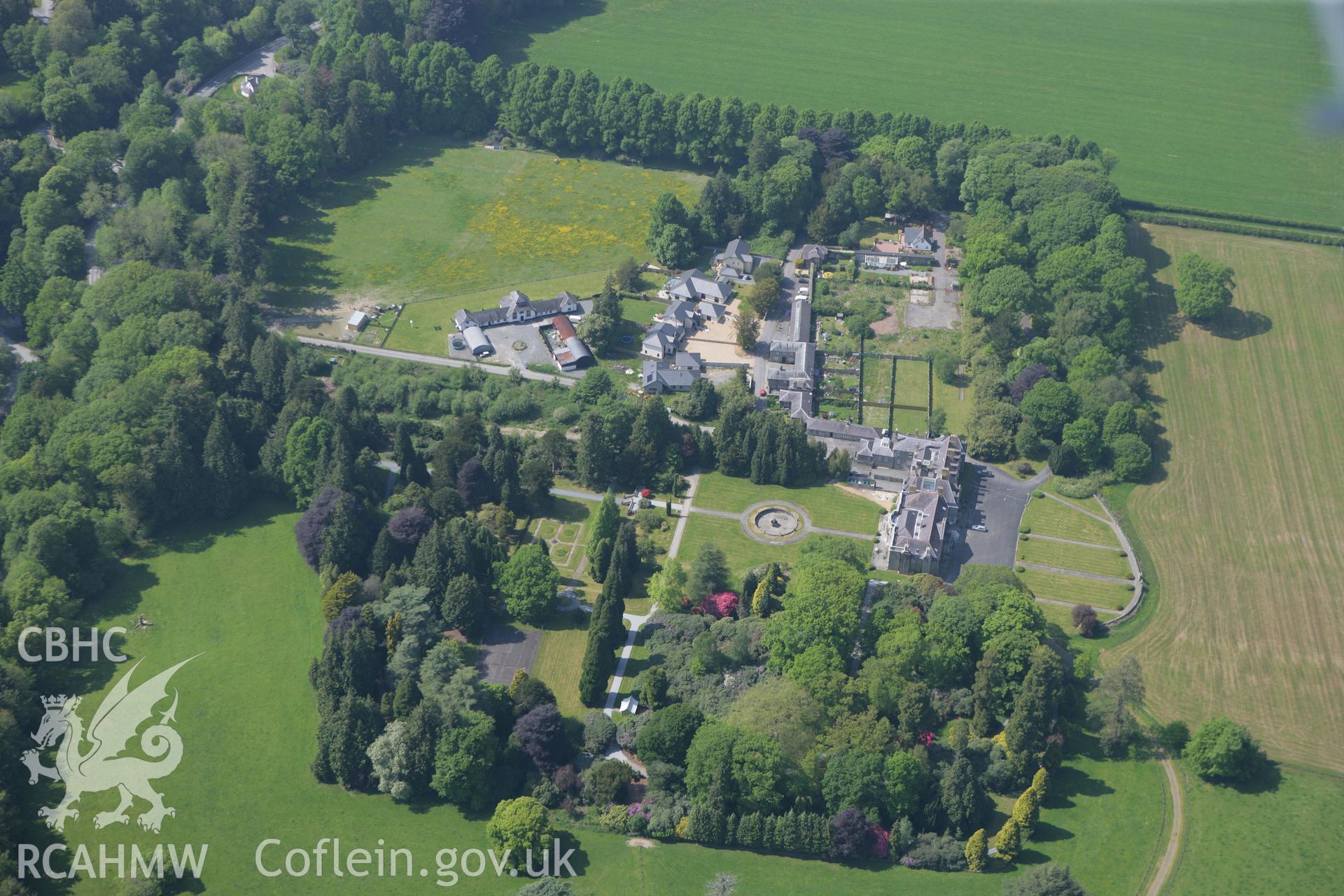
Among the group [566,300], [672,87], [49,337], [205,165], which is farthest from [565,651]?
[672,87]

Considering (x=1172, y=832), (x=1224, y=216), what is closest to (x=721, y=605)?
(x=1172, y=832)

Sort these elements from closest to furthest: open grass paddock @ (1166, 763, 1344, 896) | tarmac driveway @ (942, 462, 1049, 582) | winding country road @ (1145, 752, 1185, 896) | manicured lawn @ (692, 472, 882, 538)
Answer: open grass paddock @ (1166, 763, 1344, 896) < winding country road @ (1145, 752, 1185, 896) < tarmac driveway @ (942, 462, 1049, 582) < manicured lawn @ (692, 472, 882, 538)

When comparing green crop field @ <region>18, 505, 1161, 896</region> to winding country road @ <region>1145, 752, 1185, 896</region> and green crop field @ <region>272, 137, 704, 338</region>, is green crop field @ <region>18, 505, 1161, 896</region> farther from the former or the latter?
green crop field @ <region>272, 137, 704, 338</region>

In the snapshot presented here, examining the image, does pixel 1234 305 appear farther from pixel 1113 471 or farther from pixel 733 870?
pixel 733 870

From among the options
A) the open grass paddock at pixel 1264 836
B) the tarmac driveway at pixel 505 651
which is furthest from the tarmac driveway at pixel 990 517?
the tarmac driveway at pixel 505 651

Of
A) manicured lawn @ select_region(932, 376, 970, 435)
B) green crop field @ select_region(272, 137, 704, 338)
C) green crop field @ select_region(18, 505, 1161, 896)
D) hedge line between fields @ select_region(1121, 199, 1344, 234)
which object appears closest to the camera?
green crop field @ select_region(18, 505, 1161, 896)

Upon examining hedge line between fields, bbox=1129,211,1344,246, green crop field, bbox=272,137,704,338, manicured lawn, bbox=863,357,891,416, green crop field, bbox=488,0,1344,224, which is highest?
green crop field, bbox=488,0,1344,224

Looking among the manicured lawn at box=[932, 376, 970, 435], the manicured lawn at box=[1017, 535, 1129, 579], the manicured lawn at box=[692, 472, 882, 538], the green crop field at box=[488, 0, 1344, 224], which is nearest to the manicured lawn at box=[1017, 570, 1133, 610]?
the manicured lawn at box=[1017, 535, 1129, 579]

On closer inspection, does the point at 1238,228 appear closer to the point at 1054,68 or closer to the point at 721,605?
the point at 1054,68
